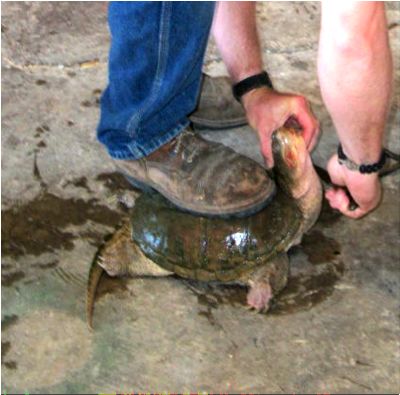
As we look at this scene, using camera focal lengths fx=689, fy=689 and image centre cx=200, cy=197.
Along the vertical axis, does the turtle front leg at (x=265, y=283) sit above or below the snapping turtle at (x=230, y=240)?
below

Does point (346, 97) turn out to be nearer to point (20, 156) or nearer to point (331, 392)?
point (331, 392)

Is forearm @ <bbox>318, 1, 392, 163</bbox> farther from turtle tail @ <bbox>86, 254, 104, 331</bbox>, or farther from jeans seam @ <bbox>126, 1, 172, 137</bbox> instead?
turtle tail @ <bbox>86, 254, 104, 331</bbox>

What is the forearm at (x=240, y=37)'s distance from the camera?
210cm

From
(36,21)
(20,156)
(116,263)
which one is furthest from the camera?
(36,21)

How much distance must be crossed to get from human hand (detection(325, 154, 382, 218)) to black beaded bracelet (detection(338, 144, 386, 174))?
1cm

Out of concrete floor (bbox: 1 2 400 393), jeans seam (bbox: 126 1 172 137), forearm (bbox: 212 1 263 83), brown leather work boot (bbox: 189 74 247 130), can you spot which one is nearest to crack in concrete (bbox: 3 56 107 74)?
concrete floor (bbox: 1 2 400 393)

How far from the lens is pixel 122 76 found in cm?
170

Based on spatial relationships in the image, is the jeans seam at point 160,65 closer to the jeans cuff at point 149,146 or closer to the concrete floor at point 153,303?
the jeans cuff at point 149,146

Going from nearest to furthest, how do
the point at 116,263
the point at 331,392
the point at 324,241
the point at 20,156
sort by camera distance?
the point at 331,392 < the point at 116,263 < the point at 324,241 < the point at 20,156

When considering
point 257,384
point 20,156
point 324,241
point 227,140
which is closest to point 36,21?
point 20,156

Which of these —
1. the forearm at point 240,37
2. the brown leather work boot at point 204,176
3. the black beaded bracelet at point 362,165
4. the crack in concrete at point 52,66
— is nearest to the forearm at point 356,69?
the black beaded bracelet at point 362,165

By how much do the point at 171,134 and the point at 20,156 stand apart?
2.06 feet

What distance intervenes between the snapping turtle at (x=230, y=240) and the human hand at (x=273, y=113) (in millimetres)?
92

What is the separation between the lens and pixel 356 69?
1548 mm
